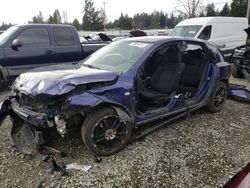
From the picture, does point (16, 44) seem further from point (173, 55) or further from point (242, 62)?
point (242, 62)

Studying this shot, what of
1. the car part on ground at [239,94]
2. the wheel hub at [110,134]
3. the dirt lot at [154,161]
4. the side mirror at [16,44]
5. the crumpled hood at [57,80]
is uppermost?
the side mirror at [16,44]

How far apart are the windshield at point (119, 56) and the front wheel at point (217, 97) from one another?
1861 millimetres

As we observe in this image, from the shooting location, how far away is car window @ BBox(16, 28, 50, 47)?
22.2 feet

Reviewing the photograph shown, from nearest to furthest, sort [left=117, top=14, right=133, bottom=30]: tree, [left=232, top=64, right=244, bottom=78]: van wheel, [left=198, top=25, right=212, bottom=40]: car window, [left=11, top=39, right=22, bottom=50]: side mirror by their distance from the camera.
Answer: [left=11, top=39, right=22, bottom=50]: side mirror, [left=232, top=64, right=244, bottom=78]: van wheel, [left=198, top=25, right=212, bottom=40]: car window, [left=117, top=14, right=133, bottom=30]: tree

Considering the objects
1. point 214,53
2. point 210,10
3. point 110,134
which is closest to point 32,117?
point 110,134

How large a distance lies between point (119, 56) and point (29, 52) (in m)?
3.61

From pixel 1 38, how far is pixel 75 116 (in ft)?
15.3

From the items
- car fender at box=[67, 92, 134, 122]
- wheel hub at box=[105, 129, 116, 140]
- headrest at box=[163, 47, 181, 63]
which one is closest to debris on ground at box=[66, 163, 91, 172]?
wheel hub at box=[105, 129, 116, 140]

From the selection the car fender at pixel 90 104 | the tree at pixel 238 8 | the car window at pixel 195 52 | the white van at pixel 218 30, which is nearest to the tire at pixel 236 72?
the white van at pixel 218 30

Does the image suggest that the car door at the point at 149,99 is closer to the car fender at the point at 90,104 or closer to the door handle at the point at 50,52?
the car fender at the point at 90,104

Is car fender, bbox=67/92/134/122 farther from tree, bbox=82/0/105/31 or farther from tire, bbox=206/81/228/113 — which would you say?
tree, bbox=82/0/105/31

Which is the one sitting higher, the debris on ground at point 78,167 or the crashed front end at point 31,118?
the crashed front end at point 31,118

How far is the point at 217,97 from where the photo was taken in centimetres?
526

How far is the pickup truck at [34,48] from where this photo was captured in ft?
21.5
